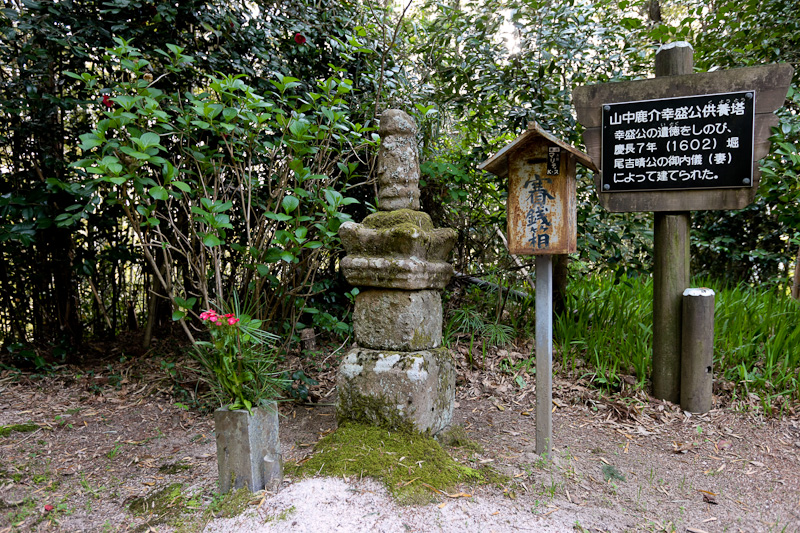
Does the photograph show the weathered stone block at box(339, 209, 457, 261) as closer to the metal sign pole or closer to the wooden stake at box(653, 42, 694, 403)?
the metal sign pole

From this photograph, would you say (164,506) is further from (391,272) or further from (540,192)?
(540,192)

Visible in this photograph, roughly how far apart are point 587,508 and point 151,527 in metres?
1.89

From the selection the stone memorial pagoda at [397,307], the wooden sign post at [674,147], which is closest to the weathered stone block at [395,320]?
the stone memorial pagoda at [397,307]

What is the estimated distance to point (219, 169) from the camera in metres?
3.13

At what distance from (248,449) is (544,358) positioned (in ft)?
5.18

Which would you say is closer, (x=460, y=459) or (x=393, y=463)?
Answer: (x=393, y=463)

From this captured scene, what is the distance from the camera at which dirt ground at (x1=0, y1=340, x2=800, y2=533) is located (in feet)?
6.71

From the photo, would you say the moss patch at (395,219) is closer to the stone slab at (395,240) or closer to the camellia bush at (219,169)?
the stone slab at (395,240)

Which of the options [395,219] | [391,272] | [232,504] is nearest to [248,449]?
[232,504]

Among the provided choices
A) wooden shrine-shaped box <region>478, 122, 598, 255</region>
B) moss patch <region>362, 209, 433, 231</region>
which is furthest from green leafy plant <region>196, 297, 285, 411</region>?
wooden shrine-shaped box <region>478, 122, 598, 255</region>

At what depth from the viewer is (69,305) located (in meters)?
4.12

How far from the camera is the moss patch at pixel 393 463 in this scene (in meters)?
2.18

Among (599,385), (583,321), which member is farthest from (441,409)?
(583,321)

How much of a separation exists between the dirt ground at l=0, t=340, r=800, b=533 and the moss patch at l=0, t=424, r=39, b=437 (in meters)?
0.01
